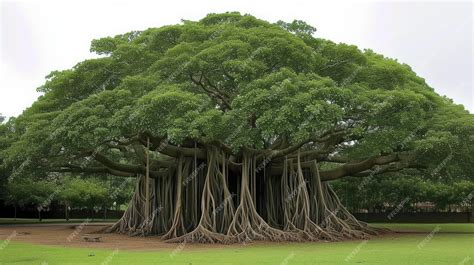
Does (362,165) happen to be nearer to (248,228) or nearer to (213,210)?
(248,228)

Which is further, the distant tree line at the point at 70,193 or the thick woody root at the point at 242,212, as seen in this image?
the distant tree line at the point at 70,193

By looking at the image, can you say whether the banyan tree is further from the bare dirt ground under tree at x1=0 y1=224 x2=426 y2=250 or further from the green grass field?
the green grass field

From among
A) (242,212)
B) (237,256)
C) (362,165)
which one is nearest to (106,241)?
(242,212)

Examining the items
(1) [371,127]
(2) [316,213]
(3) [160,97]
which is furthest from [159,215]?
(1) [371,127]

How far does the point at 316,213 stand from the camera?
18.3 meters

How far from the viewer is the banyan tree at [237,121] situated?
1419 cm

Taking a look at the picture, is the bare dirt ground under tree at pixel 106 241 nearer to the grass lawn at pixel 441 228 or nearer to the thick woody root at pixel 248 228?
the thick woody root at pixel 248 228

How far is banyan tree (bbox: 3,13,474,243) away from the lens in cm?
1419

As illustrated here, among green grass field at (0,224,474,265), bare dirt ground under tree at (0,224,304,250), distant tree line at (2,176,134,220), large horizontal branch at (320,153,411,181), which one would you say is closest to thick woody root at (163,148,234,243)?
bare dirt ground under tree at (0,224,304,250)

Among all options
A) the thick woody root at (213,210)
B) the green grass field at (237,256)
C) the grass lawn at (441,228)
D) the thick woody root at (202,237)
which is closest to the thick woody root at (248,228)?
the thick woody root at (202,237)

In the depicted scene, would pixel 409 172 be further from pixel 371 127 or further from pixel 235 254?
pixel 235 254

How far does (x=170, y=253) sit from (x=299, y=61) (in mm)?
6668

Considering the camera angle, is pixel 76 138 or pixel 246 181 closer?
pixel 76 138

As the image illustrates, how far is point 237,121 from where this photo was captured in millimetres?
14273
